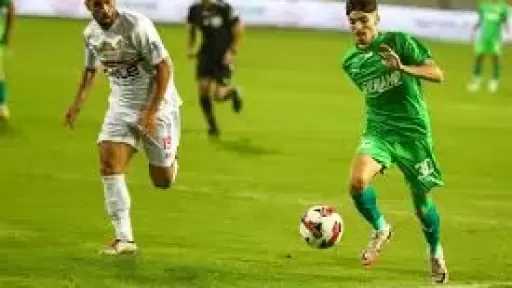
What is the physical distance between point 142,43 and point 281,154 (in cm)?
783

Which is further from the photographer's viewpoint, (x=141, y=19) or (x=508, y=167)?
(x=508, y=167)

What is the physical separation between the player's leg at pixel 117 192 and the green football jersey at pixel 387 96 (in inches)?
78.8

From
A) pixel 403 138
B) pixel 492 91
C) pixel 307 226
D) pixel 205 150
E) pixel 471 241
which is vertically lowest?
pixel 492 91

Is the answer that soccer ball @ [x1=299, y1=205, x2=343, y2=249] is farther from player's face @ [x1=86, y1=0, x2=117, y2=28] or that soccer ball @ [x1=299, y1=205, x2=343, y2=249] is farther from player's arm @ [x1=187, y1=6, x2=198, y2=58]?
player's arm @ [x1=187, y1=6, x2=198, y2=58]

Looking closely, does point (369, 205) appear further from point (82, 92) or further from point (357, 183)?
point (82, 92)

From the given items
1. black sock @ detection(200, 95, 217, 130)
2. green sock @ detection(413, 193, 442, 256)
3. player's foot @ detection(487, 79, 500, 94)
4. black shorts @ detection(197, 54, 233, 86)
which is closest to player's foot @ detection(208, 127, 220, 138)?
black sock @ detection(200, 95, 217, 130)

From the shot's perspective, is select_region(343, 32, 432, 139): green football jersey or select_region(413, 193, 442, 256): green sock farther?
select_region(413, 193, 442, 256): green sock

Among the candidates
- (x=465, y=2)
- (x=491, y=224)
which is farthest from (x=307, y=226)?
(x=465, y=2)

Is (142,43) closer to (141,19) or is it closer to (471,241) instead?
(141,19)

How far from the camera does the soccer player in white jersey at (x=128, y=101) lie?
1074 cm

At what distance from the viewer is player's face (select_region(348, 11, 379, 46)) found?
32.4ft

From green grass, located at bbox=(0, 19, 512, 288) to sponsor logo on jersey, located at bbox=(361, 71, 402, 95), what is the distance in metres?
1.45

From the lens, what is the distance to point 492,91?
29547 mm

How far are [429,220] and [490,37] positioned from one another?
20675 millimetres
